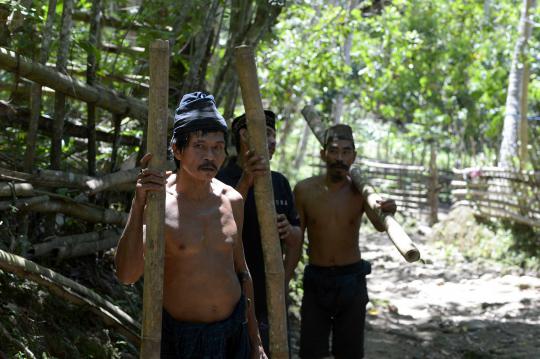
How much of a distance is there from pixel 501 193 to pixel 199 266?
9344mm

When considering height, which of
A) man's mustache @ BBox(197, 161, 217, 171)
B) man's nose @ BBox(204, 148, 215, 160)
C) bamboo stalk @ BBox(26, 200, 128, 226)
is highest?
man's nose @ BBox(204, 148, 215, 160)

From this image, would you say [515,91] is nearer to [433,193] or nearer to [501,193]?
[433,193]

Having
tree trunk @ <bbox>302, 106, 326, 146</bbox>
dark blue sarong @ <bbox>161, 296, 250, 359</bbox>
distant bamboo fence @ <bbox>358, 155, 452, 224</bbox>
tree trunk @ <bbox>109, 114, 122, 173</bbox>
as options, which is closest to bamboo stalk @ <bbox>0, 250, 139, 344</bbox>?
dark blue sarong @ <bbox>161, 296, 250, 359</bbox>

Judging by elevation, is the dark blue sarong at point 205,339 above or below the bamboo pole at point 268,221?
below

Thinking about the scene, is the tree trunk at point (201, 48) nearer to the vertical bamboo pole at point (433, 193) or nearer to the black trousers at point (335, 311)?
the black trousers at point (335, 311)

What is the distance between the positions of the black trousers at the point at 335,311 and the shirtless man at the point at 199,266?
1.76 metres

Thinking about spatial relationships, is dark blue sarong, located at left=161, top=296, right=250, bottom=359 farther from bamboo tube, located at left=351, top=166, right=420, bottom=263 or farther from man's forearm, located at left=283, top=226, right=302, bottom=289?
man's forearm, located at left=283, top=226, right=302, bottom=289

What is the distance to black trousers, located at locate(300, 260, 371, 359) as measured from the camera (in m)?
4.78

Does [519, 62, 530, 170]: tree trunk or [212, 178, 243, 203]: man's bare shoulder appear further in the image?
[519, 62, 530, 170]: tree trunk

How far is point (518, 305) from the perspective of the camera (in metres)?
8.19

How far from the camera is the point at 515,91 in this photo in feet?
45.2

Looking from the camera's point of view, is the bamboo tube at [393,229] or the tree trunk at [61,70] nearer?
the bamboo tube at [393,229]

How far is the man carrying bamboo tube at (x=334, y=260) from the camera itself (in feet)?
15.7

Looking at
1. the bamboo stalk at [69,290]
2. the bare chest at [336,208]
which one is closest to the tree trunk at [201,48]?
the bare chest at [336,208]
